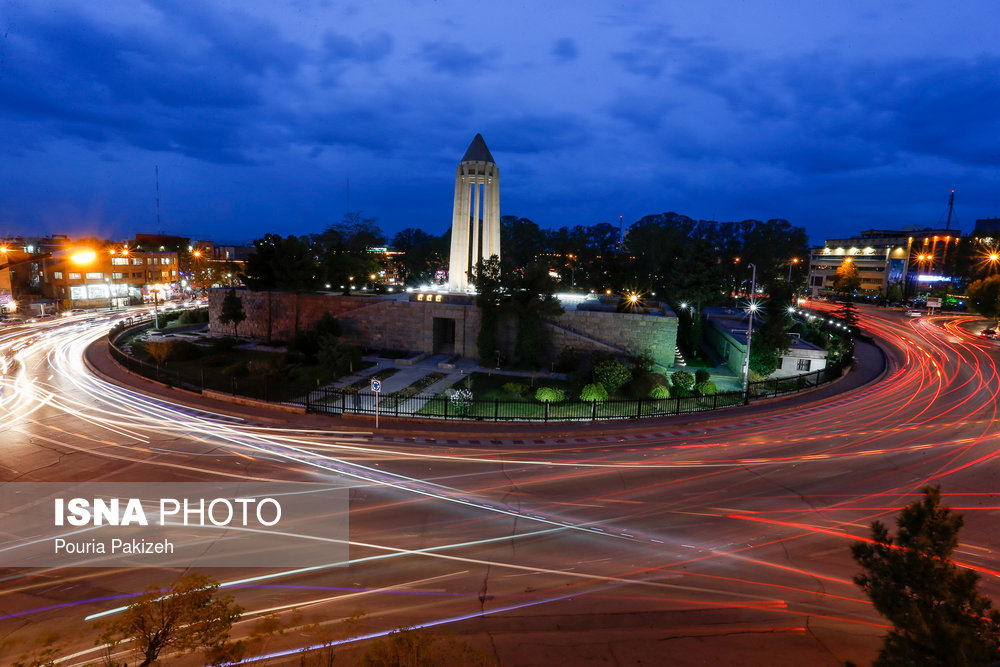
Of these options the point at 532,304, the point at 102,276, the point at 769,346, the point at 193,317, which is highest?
the point at 532,304

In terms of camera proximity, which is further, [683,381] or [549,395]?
[683,381]

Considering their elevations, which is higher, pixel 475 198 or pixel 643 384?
pixel 475 198

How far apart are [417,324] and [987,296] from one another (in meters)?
50.3

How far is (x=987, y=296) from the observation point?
44469 millimetres

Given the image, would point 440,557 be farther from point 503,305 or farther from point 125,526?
point 503,305

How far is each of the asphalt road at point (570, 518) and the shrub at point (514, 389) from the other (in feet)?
19.9

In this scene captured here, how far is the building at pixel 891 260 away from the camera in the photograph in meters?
84.4

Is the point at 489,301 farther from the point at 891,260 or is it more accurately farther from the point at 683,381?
the point at 891,260

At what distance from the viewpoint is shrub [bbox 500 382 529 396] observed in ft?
80.2

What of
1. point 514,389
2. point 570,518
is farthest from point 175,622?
point 514,389

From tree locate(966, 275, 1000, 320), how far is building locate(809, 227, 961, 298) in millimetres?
33501

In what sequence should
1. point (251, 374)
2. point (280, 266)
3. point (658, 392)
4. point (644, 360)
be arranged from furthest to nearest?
point (280, 266)
point (644, 360)
point (251, 374)
point (658, 392)

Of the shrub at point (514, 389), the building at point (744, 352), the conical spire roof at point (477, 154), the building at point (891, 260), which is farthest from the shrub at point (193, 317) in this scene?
the building at point (891, 260)

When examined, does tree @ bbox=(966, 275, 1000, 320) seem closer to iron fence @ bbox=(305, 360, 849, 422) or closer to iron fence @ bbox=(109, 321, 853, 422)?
iron fence @ bbox=(109, 321, 853, 422)
